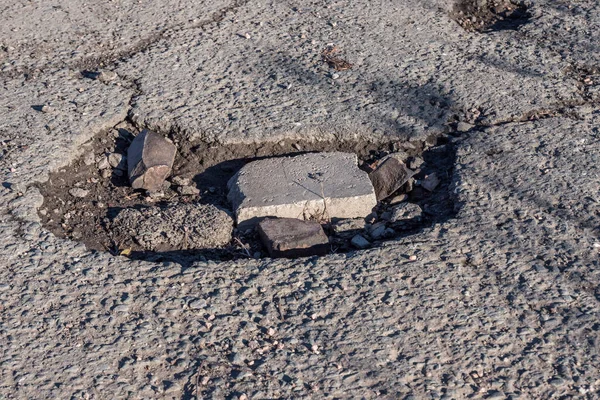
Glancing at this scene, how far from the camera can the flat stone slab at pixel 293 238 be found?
300 cm

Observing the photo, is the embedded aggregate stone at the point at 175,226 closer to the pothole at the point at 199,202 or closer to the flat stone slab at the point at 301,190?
the pothole at the point at 199,202

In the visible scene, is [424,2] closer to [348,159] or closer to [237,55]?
[237,55]

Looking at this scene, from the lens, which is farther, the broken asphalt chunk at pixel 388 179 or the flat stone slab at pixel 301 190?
the broken asphalt chunk at pixel 388 179

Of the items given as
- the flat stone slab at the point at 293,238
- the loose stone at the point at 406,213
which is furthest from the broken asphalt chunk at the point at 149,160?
the loose stone at the point at 406,213

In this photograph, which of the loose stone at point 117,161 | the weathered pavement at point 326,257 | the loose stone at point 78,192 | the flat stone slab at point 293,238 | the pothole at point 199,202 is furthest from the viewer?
the loose stone at point 117,161

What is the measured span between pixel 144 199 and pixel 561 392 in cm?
187

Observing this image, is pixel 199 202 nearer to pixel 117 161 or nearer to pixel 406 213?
pixel 117 161

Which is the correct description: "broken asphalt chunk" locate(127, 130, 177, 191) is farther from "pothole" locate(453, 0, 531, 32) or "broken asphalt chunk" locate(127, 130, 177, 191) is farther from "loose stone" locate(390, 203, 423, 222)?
"pothole" locate(453, 0, 531, 32)

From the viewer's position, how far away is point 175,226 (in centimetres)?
314

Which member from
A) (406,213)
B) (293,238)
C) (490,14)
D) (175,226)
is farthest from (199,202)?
(490,14)

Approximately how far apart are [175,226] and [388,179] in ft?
3.11

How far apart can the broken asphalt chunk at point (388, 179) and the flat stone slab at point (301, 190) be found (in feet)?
0.22

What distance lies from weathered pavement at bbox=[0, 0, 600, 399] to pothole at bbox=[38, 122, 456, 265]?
0.24 ft

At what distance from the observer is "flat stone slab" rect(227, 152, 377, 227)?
128 inches
